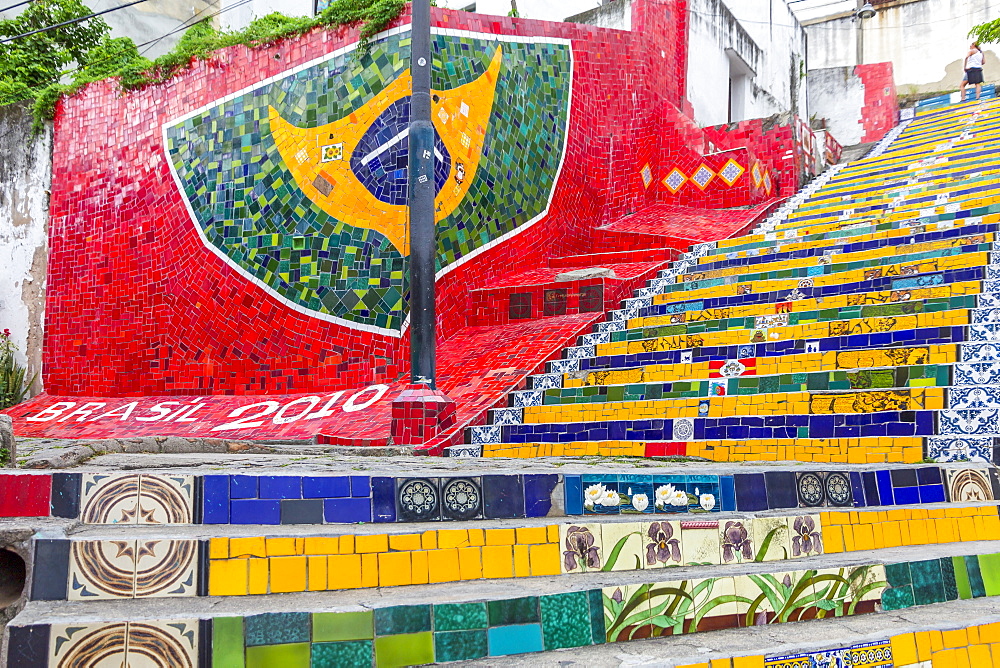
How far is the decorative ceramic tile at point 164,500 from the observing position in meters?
2.26

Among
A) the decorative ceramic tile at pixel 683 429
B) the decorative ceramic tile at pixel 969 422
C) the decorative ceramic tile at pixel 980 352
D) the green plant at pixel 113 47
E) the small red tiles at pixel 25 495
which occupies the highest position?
the green plant at pixel 113 47

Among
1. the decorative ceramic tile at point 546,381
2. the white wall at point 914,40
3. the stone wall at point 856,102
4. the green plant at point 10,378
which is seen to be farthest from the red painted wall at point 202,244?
the white wall at point 914,40

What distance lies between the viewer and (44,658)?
1711 mm

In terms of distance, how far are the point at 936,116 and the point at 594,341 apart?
33.3 feet

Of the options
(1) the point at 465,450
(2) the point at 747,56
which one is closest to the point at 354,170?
(1) the point at 465,450

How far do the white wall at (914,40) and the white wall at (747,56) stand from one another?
581cm

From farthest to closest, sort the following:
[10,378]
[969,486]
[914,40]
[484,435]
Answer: [914,40]
[10,378]
[484,435]
[969,486]

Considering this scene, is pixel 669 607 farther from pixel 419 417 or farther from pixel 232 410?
pixel 232 410

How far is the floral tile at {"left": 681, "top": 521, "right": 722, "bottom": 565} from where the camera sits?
2514 millimetres

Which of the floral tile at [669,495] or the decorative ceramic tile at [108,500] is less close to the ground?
the decorative ceramic tile at [108,500]

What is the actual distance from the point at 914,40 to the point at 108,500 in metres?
22.9

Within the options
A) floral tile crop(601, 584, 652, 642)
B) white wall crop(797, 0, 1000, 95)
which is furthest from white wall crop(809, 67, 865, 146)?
floral tile crop(601, 584, 652, 642)

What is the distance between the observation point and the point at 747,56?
13391 mm

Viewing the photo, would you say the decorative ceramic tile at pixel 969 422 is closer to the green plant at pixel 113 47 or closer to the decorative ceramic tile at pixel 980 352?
the decorative ceramic tile at pixel 980 352
